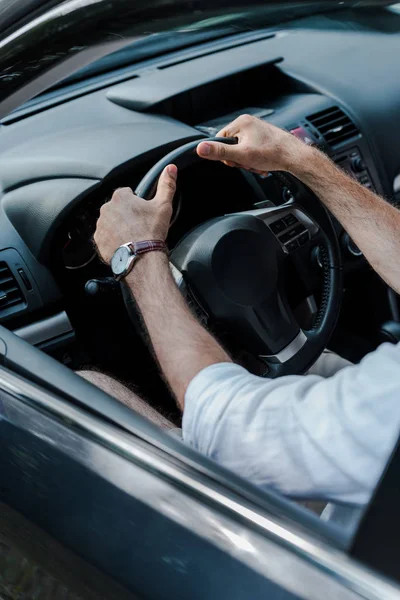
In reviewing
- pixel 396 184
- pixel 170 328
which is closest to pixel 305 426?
pixel 170 328

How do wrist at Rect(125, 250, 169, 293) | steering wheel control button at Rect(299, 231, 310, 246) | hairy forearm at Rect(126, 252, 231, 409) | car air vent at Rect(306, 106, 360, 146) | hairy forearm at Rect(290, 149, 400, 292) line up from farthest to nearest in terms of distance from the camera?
car air vent at Rect(306, 106, 360, 146) → steering wheel control button at Rect(299, 231, 310, 246) → hairy forearm at Rect(290, 149, 400, 292) → wrist at Rect(125, 250, 169, 293) → hairy forearm at Rect(126, 252, 231, 409)

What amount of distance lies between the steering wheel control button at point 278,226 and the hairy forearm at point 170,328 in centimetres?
44

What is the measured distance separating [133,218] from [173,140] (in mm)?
531

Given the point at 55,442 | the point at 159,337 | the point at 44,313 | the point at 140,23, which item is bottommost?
the point at 44,313

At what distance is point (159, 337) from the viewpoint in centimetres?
154

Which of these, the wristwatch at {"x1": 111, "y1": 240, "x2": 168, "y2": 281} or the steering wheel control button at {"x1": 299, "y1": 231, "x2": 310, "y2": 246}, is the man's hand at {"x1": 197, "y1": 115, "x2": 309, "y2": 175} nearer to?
the steering wheel control button at {"x1": 299, "y1": 231, "x2": 310, "y2": 246}

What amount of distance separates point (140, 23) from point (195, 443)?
660mm

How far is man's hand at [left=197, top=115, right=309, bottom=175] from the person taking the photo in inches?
74.2

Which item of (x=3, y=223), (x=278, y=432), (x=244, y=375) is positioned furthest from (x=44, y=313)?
(x=278, y=432)

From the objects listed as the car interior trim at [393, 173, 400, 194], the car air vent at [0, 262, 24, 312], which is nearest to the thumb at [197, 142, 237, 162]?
the car air vent at [0, 262, 24, 312]

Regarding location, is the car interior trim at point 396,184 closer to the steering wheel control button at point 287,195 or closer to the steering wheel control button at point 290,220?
the steering wheel control button at point 287,195

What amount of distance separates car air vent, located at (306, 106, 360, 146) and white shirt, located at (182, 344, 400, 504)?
1.60m

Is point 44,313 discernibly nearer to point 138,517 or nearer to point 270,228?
point 270,228

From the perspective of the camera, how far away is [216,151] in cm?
181
